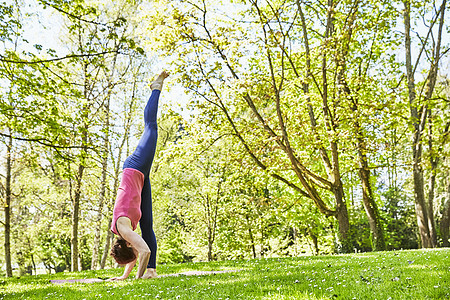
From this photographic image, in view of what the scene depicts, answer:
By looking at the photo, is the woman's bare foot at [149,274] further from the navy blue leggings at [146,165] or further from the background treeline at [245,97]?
the background treeline at [245,97]

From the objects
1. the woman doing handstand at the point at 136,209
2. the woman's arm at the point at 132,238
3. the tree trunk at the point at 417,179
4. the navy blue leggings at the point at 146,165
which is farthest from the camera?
the tree trunk at the point at 417,179

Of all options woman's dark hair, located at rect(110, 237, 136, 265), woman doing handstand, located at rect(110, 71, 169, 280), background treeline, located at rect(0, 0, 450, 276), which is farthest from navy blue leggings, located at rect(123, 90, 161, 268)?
background treeline, located at rect(0, 0, 450, 276)

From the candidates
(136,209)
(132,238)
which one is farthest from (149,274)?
(136,209)

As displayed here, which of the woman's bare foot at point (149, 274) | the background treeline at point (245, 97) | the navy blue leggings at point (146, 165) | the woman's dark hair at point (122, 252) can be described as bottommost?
the woman's bare foot at point (149, 274)

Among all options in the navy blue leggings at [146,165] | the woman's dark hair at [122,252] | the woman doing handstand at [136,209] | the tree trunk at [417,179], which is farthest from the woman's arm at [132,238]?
the tree trunk at [417,179]

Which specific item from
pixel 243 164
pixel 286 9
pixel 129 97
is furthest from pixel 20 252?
pixel 286 9

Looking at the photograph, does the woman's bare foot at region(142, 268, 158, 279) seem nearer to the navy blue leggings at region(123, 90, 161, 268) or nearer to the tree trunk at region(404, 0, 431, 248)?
the navy blue leggings at region(123, 90, 161, 268)

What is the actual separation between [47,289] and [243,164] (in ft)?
36.7

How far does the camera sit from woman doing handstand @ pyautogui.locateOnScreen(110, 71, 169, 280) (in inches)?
229

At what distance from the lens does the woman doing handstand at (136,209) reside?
580cm

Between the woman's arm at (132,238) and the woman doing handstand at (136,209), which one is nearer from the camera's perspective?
the woman's arm at (132,238)

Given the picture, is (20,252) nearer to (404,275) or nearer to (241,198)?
(241,198)

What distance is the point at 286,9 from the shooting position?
564 inches

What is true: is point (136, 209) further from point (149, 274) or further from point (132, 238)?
point (149, 274)
